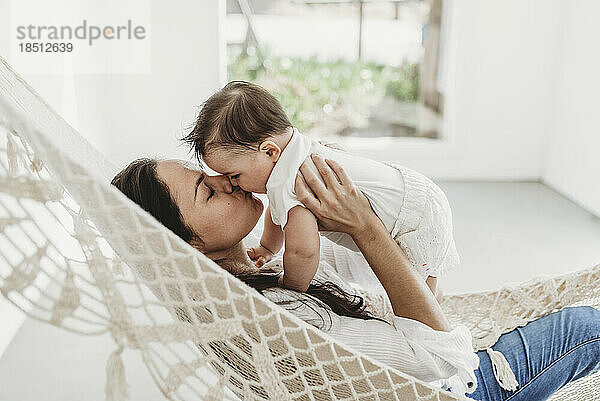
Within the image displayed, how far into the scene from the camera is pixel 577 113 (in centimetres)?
407

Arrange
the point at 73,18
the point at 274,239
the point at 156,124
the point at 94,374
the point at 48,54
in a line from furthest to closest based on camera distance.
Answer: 1. the point at 156,124
2. the point at 73,18
3. the point at 48,54
4. the point at 94,374
5. the point at 274,239

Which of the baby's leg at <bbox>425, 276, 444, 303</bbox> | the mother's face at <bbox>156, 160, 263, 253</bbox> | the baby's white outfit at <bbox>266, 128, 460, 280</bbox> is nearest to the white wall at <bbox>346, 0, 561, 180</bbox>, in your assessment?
the baby's leg at <bbox>425, 276, 444, 303</bbox>

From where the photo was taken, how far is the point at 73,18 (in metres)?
3.25

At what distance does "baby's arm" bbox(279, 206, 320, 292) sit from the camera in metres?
1.37

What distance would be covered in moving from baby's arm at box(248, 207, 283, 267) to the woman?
129mm

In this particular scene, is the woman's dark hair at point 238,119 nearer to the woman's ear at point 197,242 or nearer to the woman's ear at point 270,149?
the woman's ear at point 270,149

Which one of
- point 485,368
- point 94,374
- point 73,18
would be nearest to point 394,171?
point 485,368

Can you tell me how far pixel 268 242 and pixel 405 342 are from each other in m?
0.47

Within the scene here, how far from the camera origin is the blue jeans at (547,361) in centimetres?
144

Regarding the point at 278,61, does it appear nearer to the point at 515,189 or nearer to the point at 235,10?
the point at 235,10

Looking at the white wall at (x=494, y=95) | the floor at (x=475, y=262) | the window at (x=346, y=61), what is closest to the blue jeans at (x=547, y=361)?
the floor at (x=475, y=262)

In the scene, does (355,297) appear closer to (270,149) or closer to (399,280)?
(399,280)

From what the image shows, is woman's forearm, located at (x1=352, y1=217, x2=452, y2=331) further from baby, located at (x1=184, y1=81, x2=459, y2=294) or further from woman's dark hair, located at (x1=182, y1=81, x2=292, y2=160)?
woman's dark hair, located at (x1=182, y1=81, x2=292, y2=160)

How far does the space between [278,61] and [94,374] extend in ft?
8.68
